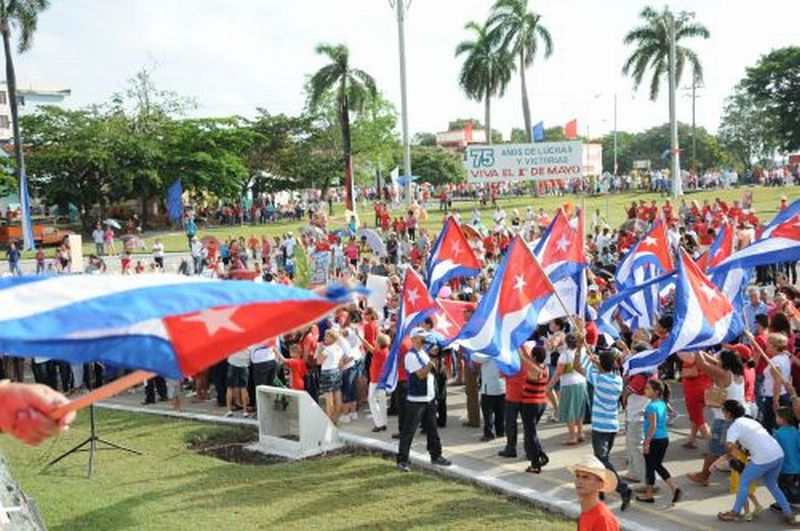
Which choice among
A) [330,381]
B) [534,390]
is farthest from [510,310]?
[330,381]

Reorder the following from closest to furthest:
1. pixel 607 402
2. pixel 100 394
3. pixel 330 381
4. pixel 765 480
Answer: pixel 100 394 → pixel 765 480 → pixel 607 402 → pixel 330 381

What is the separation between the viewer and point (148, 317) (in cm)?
360

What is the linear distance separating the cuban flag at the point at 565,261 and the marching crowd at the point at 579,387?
43 cm

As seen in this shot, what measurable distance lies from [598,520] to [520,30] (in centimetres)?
5441

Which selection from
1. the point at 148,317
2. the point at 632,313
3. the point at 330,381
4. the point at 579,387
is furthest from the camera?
the point at 330,381

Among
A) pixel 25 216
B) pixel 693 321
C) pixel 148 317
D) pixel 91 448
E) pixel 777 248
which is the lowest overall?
pixel 91 448

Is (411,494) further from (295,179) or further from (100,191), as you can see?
(295,179)

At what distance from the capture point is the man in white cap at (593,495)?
17.9ft

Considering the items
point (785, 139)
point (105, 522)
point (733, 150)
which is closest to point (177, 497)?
point (105, 522)

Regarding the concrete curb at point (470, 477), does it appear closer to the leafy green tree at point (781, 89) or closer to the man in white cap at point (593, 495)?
the man in white cap at point (593, 495)

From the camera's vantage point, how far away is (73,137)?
164ft

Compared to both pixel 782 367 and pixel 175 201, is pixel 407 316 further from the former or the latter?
pixel 175 201

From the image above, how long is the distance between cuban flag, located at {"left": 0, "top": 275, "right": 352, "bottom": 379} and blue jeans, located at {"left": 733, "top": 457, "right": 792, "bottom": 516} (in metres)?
6.42

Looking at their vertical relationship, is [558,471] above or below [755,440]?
below
